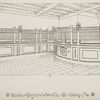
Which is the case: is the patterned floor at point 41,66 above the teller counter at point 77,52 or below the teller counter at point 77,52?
below

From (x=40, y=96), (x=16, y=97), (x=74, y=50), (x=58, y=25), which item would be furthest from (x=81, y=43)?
(x=16, y=97)

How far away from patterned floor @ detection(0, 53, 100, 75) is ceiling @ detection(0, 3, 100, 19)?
29cm

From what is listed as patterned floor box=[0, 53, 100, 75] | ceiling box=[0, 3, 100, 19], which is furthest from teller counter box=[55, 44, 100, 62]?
ceiling box=[0, 3, 100, 19]

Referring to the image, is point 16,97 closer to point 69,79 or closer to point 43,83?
point 43,83

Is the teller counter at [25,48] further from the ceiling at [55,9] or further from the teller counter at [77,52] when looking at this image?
the ceiling at [55,9]

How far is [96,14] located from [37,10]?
1.32 feet

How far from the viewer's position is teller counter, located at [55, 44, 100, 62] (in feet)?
4.24

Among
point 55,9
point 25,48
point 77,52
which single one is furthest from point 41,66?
point 55,9

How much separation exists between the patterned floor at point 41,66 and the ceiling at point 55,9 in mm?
289

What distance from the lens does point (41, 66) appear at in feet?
4.25

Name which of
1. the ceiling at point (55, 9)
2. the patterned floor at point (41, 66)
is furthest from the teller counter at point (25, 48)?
the ceiling at point (55, 9)

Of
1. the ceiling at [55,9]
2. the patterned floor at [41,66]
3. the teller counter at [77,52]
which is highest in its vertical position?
the ceiling at [55,9]

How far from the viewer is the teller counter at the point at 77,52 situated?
1.29 metres

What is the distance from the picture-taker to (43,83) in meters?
1.28
